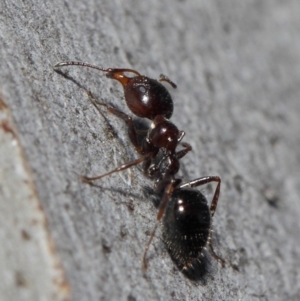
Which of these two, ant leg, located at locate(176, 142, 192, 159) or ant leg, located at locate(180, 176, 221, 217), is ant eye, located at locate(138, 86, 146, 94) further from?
ant leg, located at locate(180, 176, 221, 217)

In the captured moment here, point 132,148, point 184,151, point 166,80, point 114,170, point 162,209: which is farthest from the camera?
point 166,80

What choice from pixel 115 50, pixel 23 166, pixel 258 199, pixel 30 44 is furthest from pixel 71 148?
pixel 258 199

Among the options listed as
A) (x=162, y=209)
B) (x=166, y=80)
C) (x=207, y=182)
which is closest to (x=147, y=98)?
(x=166, y=80)

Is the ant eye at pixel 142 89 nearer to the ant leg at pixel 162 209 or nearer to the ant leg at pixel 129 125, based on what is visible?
the ant leg at pixel 129 125

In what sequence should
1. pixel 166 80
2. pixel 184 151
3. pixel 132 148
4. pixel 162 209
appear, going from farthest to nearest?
1. pixel 166 80
2. pixel 184 151
3. pixel 132 148
4. pixel 162 209

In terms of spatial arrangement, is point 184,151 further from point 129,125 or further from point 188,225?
point 188,225

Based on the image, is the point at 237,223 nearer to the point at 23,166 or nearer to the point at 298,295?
the point at 298,295

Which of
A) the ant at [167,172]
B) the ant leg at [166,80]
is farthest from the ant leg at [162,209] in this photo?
the ant leg at [166,80]

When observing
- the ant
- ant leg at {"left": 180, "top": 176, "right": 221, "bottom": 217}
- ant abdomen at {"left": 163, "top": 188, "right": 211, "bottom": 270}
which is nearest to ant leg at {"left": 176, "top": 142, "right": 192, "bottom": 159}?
the ant
